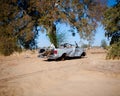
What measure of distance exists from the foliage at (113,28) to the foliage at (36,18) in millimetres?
7937

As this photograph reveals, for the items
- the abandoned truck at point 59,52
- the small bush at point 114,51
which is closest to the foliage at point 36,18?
the abandoned truck at point 59,52

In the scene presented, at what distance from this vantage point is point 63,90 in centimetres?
796

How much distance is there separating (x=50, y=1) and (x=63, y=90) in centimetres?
2063

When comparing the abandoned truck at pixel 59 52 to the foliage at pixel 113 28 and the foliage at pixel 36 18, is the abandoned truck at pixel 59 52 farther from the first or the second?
the foliage at pixel 36 18

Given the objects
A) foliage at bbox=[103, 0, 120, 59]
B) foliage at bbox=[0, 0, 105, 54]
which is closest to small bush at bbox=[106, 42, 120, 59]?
foliage at bbox=[103, 0, 120, 59]

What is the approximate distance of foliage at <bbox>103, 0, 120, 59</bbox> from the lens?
61.6 feet

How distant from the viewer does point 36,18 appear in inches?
1180

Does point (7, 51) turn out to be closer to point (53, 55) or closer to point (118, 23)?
point (53, 55)

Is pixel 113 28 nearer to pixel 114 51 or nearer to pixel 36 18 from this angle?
pixel 114 51

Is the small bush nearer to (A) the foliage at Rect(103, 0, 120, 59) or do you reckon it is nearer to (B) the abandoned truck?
(A) the foliage at Rect(103, 0, 120, 59)

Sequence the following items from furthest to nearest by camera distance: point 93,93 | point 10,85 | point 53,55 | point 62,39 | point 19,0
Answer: point 62,39 < point 19,0 < point 53,55 < point 10,85 < point 93,93

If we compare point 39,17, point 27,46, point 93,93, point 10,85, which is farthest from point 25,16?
point 93,93

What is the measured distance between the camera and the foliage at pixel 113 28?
61.6 feet

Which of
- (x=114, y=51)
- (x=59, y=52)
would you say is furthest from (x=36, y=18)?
(x=114, y=51)
